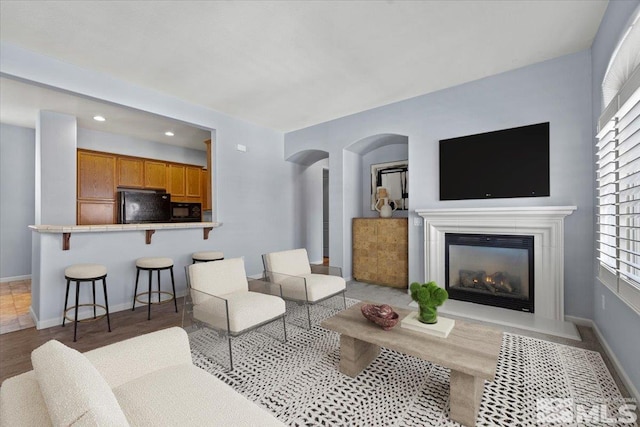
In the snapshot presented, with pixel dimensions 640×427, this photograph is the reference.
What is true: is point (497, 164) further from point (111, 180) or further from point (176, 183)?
point (111, 180)

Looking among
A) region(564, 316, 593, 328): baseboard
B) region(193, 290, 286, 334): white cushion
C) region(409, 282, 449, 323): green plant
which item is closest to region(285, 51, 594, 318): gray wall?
region(564, 316, 593, 328): baseboard

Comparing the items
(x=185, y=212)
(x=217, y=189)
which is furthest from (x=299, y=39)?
(x=185, y=212)

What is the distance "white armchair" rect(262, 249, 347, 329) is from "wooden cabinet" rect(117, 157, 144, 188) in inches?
151

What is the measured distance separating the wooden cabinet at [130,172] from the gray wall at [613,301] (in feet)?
21.6

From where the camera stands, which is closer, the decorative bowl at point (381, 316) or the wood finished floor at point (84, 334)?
the decorative bowl at point (381, 316)

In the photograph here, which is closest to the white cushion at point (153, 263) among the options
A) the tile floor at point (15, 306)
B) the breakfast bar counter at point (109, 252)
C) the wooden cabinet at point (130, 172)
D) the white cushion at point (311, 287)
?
the breakfast bar counter at point (109, 252)

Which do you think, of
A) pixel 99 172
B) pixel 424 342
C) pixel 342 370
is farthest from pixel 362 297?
pixel 99 172

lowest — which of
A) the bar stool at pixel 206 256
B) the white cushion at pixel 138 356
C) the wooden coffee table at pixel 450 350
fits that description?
the wooden coffee table at pixel 450 350

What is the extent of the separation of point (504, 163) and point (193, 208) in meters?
5.48

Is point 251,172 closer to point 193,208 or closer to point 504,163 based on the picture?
point 193,208

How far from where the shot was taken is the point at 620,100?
191 centimetres

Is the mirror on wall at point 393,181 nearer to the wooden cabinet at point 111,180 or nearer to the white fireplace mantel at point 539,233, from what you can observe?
the white fireplace mantel at point 539,233

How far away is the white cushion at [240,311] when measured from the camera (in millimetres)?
2127

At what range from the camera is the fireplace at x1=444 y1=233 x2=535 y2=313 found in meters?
3.20
